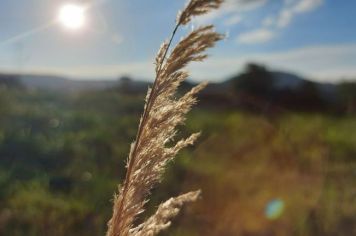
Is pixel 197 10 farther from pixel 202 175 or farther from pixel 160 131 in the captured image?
pixel 202 175

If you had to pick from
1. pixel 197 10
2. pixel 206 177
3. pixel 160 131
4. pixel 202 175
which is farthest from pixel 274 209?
pixel 197 10

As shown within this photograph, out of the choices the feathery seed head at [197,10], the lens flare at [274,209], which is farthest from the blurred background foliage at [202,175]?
the feathery seed head at [197,10]

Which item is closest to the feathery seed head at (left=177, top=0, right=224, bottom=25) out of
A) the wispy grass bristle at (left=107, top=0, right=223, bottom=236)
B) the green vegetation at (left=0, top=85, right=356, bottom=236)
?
the wispy grass bristle at (left=107, top=0, right=223, bottom=236)

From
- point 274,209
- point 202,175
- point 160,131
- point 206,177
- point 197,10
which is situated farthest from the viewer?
point 202,175

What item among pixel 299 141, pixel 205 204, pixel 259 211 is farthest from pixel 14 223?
pixel 299 141

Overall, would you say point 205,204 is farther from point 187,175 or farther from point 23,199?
point 23,199

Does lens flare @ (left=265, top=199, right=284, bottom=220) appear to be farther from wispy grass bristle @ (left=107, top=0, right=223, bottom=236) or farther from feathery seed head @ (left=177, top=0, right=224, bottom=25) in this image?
feathery seed head @ (left=177, top=0, right=224, bottom=25)
